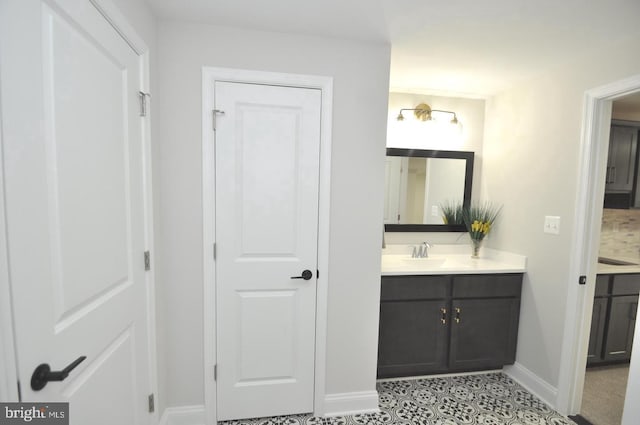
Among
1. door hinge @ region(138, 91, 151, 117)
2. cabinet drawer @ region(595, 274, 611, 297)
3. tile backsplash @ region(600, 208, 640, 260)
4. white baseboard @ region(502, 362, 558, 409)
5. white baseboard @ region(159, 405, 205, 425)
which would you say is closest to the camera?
door hinge @ region(138, 91, 151, 117)

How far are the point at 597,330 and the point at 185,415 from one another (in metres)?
3.24

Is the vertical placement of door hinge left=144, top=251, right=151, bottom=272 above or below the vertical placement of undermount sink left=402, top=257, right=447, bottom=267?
above

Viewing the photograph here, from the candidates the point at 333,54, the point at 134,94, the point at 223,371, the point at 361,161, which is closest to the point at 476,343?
the point at 361,161

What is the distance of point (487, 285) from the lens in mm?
2459

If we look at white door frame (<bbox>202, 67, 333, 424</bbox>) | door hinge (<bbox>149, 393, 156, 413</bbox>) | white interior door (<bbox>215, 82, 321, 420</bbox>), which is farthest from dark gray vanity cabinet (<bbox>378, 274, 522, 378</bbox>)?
door hinge (<bbox>149, 393, 156, 413</bbox>)

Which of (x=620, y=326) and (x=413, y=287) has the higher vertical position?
(x=413, y=287)

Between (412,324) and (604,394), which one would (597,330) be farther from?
(412,324)

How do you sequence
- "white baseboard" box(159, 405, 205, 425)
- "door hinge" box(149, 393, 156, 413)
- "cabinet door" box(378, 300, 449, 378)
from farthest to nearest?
"cabinet door" box(378, 300, 449, 378) < "white baseboard" box(159, 405, 205, 425) < "door hinge" box(149, 393, 156, 413)

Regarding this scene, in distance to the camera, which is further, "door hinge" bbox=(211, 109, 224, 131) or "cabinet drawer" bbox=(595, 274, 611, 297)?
"cabinet drawer" bbox=(595, 274, 611, 297)

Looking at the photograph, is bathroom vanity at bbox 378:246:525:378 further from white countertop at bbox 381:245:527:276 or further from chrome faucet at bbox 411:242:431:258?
chrome faucet at bbox 411:242:431:258

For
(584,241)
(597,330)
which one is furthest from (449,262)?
(597,330)

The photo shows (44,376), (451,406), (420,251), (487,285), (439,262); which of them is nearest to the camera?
(44,376)

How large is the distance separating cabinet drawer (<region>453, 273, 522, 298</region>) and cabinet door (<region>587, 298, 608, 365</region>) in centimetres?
72

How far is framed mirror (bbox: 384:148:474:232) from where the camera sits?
2.76 m
